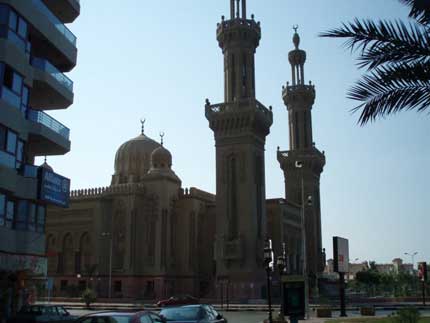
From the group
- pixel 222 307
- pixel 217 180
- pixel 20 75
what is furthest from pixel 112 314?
pixel 217 180

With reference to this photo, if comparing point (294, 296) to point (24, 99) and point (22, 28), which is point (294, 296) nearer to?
point (24, 99)

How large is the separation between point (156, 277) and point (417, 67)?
49.1 m

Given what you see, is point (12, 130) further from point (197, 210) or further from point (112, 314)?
point (197, 210)

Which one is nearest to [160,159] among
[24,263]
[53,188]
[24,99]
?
[53,188]

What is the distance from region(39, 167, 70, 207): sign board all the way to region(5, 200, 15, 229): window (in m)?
1.35

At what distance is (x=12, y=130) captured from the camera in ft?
84.0

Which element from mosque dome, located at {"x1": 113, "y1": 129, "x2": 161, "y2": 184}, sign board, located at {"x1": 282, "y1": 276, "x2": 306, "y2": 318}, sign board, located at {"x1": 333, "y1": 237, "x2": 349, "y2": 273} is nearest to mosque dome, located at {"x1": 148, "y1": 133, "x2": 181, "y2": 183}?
mosque dome, located at {"x1": 113, "y1": 129, "x2": 161, "y2": 184}

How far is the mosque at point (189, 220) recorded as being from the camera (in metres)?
55.4

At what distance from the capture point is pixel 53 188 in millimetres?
28359

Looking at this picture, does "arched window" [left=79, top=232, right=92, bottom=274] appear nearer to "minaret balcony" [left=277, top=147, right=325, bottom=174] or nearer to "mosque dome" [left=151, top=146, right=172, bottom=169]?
"mosque dome" [left=151, top=146, right=172, bottom=169]

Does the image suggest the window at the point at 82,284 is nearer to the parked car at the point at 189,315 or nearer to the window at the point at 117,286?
the window at the point at 117,286

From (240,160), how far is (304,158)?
Result: 19.2m

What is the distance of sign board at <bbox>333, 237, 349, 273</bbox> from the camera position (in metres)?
37.3

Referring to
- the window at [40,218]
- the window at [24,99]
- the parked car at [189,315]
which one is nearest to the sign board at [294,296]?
the parked car at [189,315]
